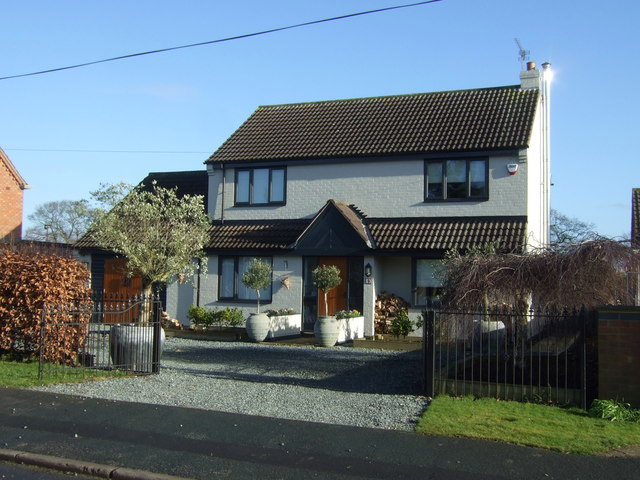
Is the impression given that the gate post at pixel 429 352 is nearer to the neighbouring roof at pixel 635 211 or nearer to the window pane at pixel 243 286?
the window pane at pixel 243 286

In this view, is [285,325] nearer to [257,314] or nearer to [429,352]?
[257,314]

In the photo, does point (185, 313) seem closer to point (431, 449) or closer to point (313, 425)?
point (313, 425)

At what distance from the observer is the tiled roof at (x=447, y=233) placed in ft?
63.4

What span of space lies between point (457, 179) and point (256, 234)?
256 inches

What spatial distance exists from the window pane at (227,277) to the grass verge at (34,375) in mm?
9162

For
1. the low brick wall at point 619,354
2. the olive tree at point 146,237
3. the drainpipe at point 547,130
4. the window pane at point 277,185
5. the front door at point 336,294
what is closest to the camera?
the low brick wall at point 619,354

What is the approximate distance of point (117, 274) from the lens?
24.8 m

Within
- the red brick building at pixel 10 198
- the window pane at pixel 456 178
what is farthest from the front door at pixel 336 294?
the red brick building at pixel 10 198

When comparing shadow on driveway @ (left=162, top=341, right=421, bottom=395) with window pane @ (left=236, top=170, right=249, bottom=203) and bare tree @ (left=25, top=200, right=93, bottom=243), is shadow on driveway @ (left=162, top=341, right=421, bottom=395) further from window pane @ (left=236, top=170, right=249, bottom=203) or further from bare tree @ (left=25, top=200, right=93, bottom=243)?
bare tree @ (left=25, top=200, right=93, bottom=243)

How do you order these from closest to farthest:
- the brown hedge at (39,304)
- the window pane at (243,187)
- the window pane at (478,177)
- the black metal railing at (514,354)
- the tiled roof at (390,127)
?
the black metal railing at (514,354) < the brown hedge at (39,304) < the window pane at (478,177) < the tiled roof at (390,127) < the window pane at (243,187)

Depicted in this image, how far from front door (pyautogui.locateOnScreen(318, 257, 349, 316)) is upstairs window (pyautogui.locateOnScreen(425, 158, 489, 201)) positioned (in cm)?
326

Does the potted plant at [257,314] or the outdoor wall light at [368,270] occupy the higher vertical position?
the outdoor wall light at [368,270]

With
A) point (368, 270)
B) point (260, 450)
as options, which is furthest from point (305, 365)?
point (260, 450)

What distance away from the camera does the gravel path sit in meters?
10.2
